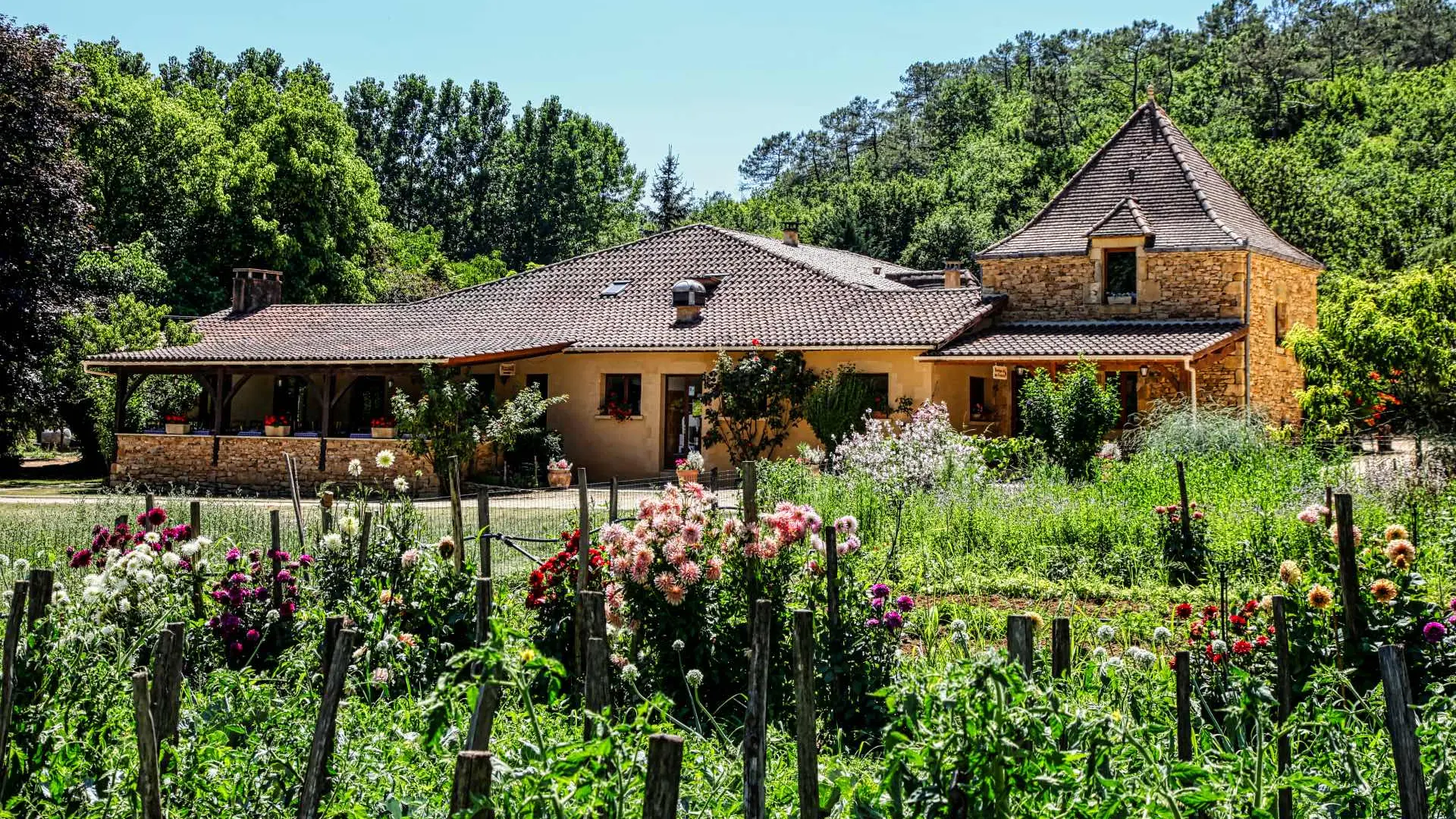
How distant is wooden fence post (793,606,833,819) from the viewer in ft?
10.1

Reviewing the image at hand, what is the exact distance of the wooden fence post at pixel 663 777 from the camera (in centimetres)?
260

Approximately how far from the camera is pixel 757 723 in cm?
317

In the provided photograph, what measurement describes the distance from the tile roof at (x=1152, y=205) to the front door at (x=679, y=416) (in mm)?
6242

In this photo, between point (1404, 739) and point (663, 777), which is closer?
point (663, 777)

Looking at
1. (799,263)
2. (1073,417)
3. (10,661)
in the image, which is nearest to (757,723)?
(10,661)

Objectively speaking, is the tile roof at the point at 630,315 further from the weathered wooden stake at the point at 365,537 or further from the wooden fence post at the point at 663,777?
the wooden fence post at the point at 663,777

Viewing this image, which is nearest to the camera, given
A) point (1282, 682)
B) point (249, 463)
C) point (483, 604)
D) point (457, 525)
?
point (1282, 682)

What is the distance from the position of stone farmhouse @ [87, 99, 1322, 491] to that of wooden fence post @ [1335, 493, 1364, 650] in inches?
621

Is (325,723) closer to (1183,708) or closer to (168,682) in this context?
(168,682)

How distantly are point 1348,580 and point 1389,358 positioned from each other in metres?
12.3

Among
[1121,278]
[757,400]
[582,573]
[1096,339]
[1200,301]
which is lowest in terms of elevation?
[582,573]

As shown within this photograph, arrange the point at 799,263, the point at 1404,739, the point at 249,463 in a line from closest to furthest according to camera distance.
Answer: the point at 1404,739
the point at 249,463
the point at 799,263

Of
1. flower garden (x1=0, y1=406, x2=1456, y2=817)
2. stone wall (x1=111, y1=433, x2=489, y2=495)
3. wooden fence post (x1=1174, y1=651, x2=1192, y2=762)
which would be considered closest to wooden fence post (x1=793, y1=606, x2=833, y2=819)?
flower garden (x1=0, y1=406, x2=1456, y2=817)

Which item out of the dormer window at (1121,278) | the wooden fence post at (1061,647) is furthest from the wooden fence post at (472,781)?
the dormer window at (1121,278)
